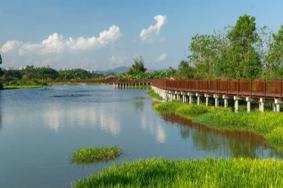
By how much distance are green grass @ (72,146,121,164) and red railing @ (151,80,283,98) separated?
1620 cm

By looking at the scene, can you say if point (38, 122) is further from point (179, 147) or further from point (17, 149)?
point (179, 147)

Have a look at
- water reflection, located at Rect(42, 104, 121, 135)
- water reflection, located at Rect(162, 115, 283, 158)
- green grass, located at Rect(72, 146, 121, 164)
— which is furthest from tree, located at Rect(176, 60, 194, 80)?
green grass, located at Rect(72, 146, 121, 164)

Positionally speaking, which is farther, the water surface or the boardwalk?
the boardwalk

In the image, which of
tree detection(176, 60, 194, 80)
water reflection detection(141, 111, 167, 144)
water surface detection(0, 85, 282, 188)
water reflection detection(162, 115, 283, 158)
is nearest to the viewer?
water surface detection(0, 85, 282, 188)

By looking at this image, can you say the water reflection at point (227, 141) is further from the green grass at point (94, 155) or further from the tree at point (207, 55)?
the tree at point (207, 55)

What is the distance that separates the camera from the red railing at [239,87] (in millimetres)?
35312

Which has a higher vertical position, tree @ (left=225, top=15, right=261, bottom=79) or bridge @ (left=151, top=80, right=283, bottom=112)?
tree @ (left=225, top=15, right=261, bottom=79)

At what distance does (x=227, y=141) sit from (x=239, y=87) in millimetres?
14626

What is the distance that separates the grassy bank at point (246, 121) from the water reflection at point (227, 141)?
627mm

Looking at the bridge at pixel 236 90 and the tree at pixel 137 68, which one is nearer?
the bridge at pixel 236 90

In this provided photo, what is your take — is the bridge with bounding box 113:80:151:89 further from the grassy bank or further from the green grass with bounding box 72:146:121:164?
the green grass with bounding box 72:146:121:164

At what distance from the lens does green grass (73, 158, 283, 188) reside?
1355 centimetres

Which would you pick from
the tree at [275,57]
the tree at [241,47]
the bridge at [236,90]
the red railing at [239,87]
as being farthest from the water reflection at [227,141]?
the tree at [241,47]

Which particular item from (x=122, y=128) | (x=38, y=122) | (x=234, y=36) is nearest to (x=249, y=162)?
(x=122, y=128)
